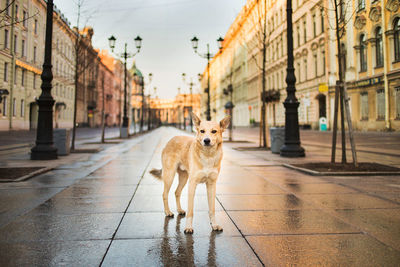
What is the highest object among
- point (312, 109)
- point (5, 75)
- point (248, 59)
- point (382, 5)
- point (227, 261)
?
point (248, 59)

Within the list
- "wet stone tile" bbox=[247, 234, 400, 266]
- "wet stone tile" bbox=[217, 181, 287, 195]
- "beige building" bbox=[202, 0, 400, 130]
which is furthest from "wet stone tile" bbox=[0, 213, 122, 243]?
"beige building" bbox=[202, 0, 400, 130]

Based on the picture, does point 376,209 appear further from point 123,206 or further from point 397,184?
point 123,206

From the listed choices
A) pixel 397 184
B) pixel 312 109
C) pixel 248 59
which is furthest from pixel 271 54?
pixel 397 184

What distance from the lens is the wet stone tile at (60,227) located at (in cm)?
322

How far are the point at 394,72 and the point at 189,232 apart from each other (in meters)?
25.8

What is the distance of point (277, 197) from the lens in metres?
5.04

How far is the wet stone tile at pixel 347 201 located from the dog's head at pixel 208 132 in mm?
2185

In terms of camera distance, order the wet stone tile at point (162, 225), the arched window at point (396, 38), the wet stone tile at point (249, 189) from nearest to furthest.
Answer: the wet stone tile at point (162, 225) < the wet stone tile at point (249, 189) < the arched window at point (396, 38)

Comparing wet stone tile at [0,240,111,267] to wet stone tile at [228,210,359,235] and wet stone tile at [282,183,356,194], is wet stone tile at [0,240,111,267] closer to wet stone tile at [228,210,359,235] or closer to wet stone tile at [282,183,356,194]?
wet stone tile at [228,210,359,235]

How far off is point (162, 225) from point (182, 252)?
2.76 ft

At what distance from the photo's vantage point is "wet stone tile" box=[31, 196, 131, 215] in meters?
4.23

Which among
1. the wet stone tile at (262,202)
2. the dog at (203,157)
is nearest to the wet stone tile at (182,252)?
the dog at (203,157)

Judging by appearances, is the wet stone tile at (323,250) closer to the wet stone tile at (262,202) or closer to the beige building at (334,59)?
the wet stone tile at (262,202)

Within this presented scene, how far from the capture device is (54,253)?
2814 millimetres
